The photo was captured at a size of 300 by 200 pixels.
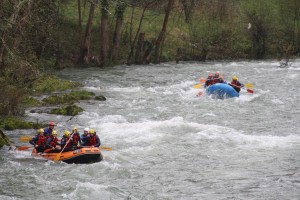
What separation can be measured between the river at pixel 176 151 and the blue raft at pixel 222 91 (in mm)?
425

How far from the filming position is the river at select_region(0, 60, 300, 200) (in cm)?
1177

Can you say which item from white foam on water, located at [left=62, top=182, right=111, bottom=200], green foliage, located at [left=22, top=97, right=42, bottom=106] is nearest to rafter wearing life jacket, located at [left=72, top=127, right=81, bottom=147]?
white foam on water, located at [left=62, top=182, right=111, bottom=200]

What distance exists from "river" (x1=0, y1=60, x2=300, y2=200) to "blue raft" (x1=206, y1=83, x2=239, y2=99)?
1.40 feet

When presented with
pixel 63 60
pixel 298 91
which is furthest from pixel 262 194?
pixel 63 60

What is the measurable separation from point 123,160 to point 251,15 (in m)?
26.8

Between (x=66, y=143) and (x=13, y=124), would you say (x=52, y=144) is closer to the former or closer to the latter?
(x=66, y=143)

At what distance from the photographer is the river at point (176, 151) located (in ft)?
38.6

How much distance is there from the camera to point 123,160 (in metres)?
14.0

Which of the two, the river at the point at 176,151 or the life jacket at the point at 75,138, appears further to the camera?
the life jacket at the point at 75,138

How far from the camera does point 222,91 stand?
22969 mm

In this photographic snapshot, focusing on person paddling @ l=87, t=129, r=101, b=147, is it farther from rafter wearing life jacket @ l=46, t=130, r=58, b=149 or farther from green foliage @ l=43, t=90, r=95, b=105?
green foliage @ l=43, t=90, r=95, b=105

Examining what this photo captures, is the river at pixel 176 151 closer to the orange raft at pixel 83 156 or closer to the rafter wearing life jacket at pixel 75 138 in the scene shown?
the orange raft at pixel 83 156

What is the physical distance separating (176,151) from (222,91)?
858 cm

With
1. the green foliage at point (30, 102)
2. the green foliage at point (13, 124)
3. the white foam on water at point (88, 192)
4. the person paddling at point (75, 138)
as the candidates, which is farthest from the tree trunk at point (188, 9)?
the white foam on water at point (88, 192)
